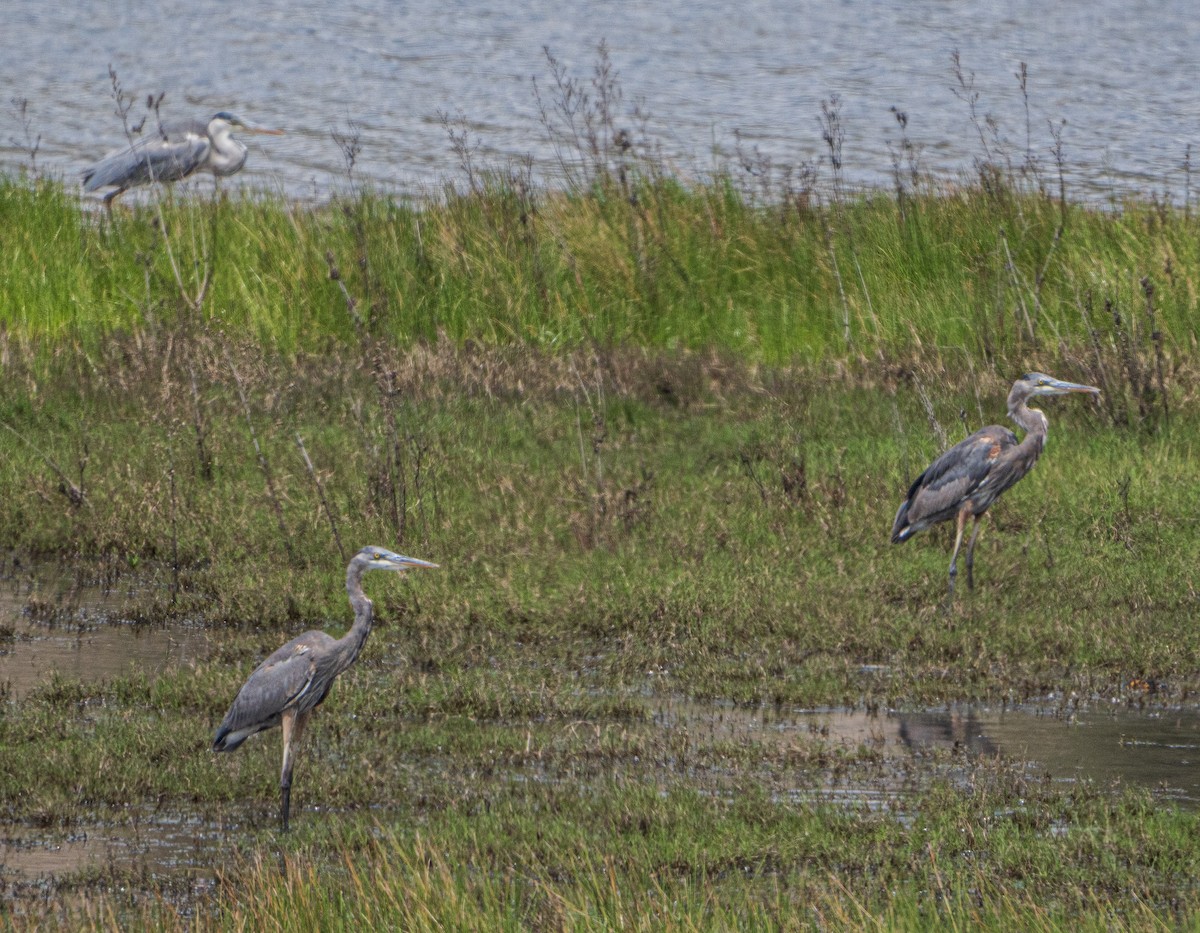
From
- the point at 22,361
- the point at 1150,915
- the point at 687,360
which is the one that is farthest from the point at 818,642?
the point at 22,361

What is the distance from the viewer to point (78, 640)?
9422 millimetres

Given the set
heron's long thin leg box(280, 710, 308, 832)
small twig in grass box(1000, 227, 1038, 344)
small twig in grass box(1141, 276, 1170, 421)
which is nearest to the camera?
heron's long thin leg box(280, 710, 308, 832)

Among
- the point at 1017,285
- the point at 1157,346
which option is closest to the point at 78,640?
the point at 1157,346

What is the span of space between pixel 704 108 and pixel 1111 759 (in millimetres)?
23184

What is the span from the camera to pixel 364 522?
10.8 metres

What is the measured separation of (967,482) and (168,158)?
9.74m

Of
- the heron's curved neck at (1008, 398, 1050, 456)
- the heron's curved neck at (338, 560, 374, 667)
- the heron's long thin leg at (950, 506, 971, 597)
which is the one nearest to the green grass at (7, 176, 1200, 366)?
the heron's curved neck at (1008, 398, 1050, 456)

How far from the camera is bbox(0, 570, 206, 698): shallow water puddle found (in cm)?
886

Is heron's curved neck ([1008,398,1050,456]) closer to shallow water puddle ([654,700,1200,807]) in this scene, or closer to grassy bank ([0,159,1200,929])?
grassy bank ([0,159,1200,929])

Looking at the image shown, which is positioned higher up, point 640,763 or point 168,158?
point 640,763

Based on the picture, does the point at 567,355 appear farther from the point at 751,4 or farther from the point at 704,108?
the point at 751,4

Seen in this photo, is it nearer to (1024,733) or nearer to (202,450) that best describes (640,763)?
(1024,733)

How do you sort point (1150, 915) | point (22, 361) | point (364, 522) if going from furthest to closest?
point (22, 361) → point (364, 522) → point (1150, 915)

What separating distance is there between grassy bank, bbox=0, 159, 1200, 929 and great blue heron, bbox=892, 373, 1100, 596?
10.1 inches
